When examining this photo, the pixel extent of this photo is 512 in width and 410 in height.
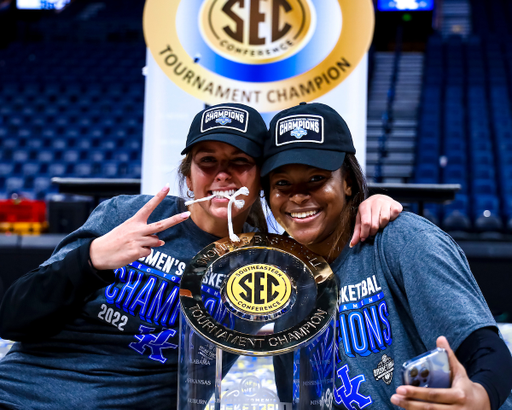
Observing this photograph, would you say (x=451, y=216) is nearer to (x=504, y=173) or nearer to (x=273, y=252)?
(x=504, y=173)

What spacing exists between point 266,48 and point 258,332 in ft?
3.86

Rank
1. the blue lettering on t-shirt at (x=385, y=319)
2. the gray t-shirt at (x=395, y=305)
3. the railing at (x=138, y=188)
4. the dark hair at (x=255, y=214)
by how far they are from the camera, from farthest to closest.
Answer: the railing at (x=138, y=188) < the dark hair at (x=255, y=214) < the blue lettering on t-shirt at (x=385, y=319) < the gray t-shirt at (x=395, y=305)

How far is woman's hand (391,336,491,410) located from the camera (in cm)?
58

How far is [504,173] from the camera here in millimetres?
6211

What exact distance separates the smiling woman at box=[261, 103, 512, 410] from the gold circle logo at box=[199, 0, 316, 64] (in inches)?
32.1

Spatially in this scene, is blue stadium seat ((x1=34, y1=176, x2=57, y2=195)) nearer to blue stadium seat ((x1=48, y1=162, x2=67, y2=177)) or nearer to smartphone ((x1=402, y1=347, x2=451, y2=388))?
blue stadium seat ((x1=48, y1=162, x2=67, y2=177))

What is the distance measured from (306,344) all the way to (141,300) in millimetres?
398

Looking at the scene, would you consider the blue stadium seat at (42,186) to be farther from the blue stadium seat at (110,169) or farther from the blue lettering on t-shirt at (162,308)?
the blue lettering on t-shirt at (162,308)

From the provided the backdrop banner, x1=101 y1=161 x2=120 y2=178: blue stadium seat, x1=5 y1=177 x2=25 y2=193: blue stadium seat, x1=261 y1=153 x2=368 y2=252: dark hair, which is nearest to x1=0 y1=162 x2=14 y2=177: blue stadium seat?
x1=5 y1=177 x2=25 y2=193: blue stadium seat

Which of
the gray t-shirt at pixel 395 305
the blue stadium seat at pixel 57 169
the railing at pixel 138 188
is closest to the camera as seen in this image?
the gray t-shirt at pixel 395 305

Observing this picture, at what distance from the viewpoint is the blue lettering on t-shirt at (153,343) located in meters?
1.00

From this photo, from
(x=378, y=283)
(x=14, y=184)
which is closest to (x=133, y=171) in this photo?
(x=14, y=184)

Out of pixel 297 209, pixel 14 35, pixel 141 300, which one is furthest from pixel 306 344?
pixel 14 35

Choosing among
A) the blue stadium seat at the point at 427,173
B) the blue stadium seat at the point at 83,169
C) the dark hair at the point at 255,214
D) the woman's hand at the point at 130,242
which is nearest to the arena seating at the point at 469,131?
the blue stadium seat at the point at 427,173
